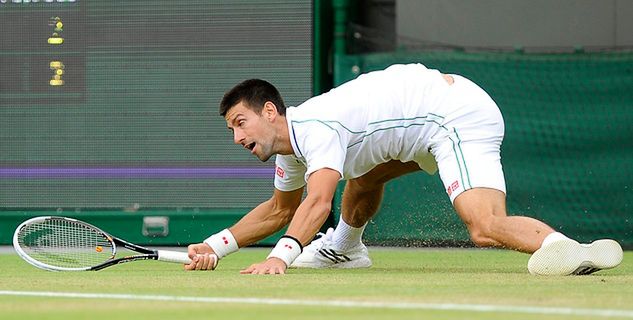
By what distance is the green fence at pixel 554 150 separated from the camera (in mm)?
10008

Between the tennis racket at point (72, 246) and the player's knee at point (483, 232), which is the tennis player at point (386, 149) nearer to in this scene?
the player's knee at point (483, 232)

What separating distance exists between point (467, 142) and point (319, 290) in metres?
1.72

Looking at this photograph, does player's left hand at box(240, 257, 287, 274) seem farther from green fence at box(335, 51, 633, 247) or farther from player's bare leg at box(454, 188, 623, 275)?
green fence at box(335, 51, 633, 247)

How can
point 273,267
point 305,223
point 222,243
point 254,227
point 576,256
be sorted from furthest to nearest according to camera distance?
1. point 254,227
2. point 222,243
3. point 305,223
4. point 273,267
5. point 576,256

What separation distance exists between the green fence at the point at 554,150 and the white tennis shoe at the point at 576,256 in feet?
12.6

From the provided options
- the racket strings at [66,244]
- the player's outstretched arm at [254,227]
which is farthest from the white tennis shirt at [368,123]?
the racket strings at [66,244]

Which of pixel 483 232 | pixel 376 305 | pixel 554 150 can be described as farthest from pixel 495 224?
pixel 554 150

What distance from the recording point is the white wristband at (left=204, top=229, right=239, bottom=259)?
726 centimetres

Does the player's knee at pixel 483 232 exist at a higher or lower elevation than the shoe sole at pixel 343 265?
higher

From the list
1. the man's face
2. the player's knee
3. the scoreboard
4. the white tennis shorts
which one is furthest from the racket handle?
the scoreboard

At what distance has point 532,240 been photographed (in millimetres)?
6367

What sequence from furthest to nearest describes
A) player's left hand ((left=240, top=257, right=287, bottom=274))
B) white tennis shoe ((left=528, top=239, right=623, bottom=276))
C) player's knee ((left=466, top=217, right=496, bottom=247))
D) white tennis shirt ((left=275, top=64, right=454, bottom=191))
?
white tennis shirt ((left=275, top=64, right=454, bottom=191))
player's knee ((left=466, top=217, right=496, bottom=247))
player's left hand ((left=240, top=257, right=287, bottom=274))
white tennis shoe ((left=528, top=239, right=623, bottom=276))

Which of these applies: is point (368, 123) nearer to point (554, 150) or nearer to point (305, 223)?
point (305, 223)

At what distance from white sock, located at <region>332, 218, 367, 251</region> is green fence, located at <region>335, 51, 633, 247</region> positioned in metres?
2.52
